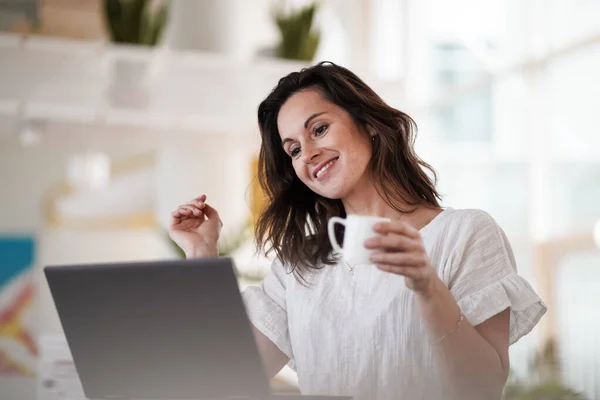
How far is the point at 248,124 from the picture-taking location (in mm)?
5359

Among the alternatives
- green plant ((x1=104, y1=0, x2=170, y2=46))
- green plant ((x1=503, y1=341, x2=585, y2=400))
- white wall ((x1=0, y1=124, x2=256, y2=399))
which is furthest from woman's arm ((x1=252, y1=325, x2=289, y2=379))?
white wall ((x1=0, y1=124, x2=256, y2=399))

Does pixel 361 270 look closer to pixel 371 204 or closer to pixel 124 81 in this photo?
pixel 371 204

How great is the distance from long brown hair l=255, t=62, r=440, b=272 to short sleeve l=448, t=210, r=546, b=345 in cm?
22

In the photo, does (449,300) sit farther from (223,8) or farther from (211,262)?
(223,8)

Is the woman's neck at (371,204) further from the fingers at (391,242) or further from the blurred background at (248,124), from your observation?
the blurred background at (248,124)

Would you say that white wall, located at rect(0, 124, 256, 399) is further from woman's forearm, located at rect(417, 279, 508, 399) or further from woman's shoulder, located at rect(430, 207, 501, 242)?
woman's forearm, located at rect(417, 279, 508, 399)

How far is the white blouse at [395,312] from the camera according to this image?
5.15ft

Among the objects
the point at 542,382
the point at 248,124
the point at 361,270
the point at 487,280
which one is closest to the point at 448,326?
the point at 487,280

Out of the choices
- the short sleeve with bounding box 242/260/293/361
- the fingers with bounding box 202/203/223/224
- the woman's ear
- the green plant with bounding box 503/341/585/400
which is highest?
the woman's ear

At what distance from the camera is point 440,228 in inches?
65.7

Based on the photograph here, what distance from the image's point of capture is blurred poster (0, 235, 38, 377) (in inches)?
205

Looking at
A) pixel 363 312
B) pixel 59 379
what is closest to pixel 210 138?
pixel 59 379

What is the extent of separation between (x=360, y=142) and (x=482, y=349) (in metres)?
0.57

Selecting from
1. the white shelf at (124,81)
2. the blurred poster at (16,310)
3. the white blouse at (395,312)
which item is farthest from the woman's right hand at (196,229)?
the blurred poster at (16,310)
